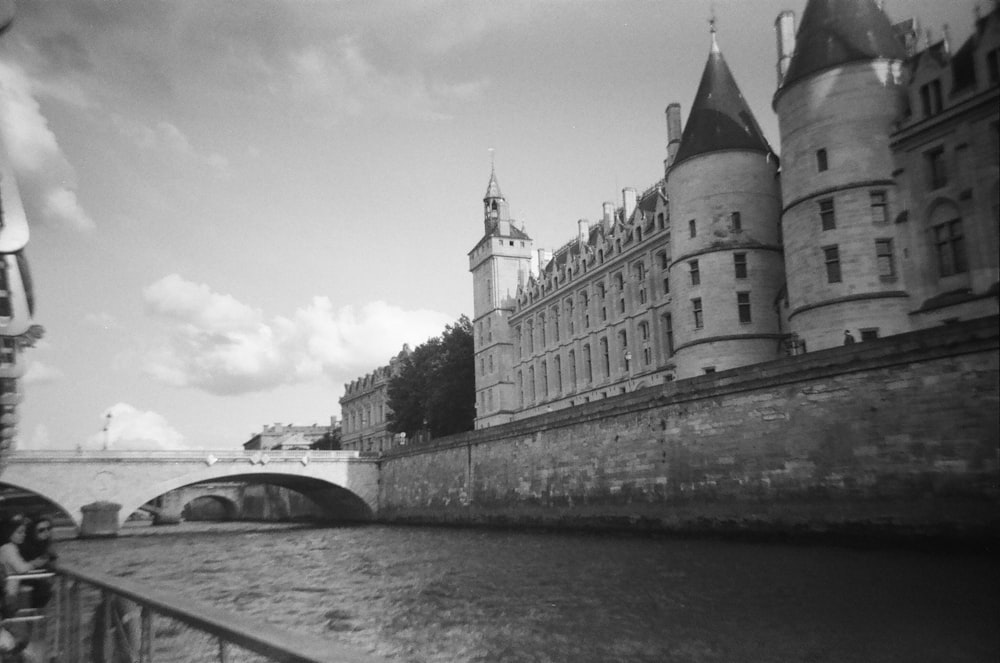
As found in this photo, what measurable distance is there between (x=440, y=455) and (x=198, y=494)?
130ft

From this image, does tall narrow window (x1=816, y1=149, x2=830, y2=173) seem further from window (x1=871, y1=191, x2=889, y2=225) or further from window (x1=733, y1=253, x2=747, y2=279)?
window (x1=733, y1=253, x2=747, y2=279)

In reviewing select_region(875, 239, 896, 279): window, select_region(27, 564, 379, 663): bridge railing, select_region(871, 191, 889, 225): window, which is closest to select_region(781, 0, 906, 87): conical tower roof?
select_region(871, 191, 889, 225): window

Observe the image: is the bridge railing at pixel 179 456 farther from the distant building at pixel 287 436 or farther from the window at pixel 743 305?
the distant building at pixel 287 436

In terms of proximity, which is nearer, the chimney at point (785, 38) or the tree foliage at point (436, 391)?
the chimney at point (785, 38)

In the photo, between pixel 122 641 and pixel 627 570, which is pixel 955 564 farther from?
pixel 122 641

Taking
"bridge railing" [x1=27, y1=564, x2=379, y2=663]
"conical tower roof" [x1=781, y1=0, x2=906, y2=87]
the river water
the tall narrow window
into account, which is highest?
"conical tower roof" [x1=781, y1=0, x2=906, y2=87]

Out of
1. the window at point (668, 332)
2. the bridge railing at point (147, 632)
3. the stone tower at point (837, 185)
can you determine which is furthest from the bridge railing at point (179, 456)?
the bridge railing at point (147, 632)

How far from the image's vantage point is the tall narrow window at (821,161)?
2417cm

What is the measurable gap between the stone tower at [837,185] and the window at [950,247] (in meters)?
17.4

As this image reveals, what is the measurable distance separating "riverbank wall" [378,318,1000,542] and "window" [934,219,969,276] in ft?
2.29

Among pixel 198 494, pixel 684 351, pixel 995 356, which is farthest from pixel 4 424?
pixel 198 494

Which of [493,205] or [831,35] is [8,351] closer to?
[831,35]

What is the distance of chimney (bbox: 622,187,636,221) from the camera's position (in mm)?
51000

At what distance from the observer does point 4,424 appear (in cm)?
2580
